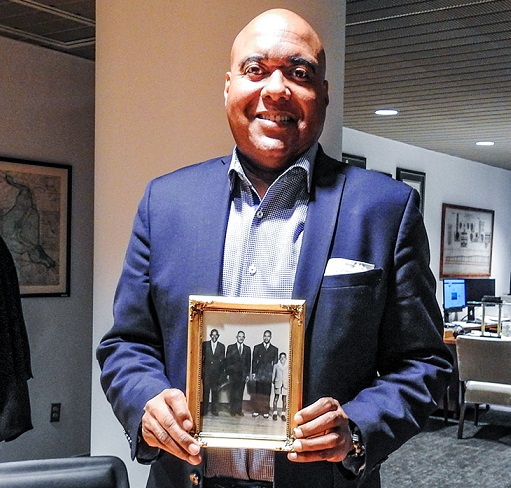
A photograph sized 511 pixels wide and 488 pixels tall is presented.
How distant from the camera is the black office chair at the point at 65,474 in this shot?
4.74 ft

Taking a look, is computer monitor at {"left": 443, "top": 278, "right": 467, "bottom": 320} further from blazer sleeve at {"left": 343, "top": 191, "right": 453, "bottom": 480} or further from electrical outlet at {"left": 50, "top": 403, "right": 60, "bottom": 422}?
blazer sleeve at {"left": 343, "top": 191, "right": 453, "bottom": 480}

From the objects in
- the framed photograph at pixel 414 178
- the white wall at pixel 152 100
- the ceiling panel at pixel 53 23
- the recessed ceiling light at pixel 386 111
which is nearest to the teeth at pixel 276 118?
the white wall at pixel 152 100

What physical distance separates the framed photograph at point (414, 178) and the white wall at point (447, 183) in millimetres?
66

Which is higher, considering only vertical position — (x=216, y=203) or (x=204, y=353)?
(x=216, y=203)

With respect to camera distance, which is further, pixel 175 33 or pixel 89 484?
pixel 175 33

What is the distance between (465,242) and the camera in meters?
9.62

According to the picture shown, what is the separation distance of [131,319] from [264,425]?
345mm

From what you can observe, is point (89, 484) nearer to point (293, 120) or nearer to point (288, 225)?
point (288, 225)

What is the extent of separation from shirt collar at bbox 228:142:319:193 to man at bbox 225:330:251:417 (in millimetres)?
332

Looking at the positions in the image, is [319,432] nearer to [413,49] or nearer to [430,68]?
[413,49]

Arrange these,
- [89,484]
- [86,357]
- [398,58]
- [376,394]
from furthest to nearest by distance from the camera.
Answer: [86,357] → [398,58] → [89,484] → [376,394]

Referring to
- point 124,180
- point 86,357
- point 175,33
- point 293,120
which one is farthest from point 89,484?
point 86,357

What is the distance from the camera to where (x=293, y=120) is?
1251mm

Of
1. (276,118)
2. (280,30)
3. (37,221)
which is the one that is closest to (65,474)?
(276,118)
